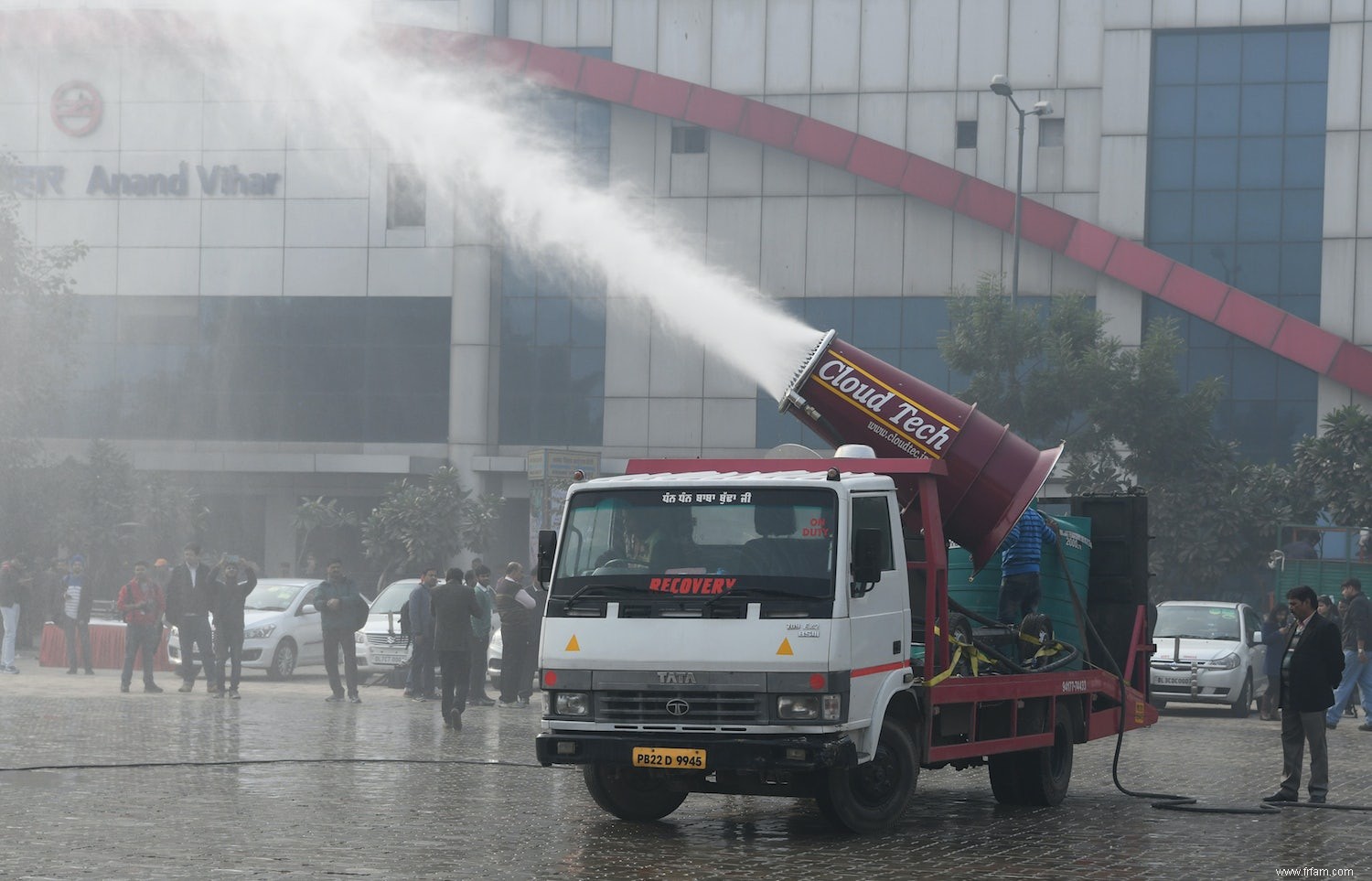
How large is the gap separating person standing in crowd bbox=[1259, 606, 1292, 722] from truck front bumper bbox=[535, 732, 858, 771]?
14.6 metres

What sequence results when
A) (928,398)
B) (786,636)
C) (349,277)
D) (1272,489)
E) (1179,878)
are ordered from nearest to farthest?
(1179,878) → (786,636) → (928,398) → (1272,489) → (349,277)

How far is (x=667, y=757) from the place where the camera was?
415 inches

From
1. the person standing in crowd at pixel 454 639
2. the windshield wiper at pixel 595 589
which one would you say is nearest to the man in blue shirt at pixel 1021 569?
the windshield wiper at pixel 595 589

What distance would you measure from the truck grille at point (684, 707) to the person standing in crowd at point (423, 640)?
43.0 ft

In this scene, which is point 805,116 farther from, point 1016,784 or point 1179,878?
point 1179,878

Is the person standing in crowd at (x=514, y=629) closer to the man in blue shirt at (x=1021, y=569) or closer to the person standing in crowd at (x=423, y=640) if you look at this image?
the person standing in crowd at (x=423, y=640)

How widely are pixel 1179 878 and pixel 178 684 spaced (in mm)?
18888

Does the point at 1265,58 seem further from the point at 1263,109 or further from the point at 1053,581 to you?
the point at 1053,581

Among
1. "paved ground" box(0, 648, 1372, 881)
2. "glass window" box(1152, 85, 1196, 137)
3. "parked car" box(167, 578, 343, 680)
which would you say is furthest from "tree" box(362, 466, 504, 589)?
"paved ground" box(0, 648, 1372, 881)

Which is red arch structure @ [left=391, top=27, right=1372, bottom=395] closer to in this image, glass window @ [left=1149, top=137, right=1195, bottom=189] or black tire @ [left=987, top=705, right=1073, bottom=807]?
glass window @ [left=1149, top=137, right=1195, bottom=189]

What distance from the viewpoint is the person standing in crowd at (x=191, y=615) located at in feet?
78.0

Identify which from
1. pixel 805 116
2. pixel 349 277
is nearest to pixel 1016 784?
pixel 805 116

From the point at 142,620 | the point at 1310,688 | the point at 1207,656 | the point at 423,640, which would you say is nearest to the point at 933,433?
the point at 1310,688

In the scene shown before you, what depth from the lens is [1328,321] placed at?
4425 cm
